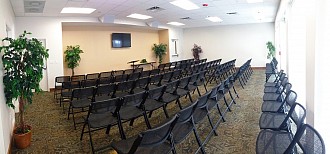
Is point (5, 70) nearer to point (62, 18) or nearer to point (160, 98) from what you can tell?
point (160, 98)

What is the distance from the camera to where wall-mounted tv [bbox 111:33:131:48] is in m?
11.1

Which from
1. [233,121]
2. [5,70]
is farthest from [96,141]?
[233,121]

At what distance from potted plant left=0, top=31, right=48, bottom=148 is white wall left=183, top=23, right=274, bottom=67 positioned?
41.8ft

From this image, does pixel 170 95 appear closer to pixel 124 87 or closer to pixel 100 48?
pixel 124 87

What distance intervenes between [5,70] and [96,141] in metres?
1.72

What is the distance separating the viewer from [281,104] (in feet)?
10.4

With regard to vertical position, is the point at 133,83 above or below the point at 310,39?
below

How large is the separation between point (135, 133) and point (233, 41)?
12230 mm

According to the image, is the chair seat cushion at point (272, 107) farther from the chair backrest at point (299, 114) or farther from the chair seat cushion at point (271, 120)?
the chair backrest at point (299, 114)

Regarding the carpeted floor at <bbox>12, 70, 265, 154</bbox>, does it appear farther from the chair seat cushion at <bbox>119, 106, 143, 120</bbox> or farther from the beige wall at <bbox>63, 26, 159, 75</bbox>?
the beige wall at <bbox>63, 26, 159, 75</bbox>

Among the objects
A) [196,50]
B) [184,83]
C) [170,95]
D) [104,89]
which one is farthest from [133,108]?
[196,50]

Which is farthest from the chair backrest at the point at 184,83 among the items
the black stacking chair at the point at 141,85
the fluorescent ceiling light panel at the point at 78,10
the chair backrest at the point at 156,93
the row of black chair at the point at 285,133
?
the fluorescent ceiling light panel at the point at 78,10

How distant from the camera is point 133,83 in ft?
16.4

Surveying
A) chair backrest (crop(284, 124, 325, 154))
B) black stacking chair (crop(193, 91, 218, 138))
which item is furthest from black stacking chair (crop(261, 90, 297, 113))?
chair backrest (crop(284, 124, 325, 154))
